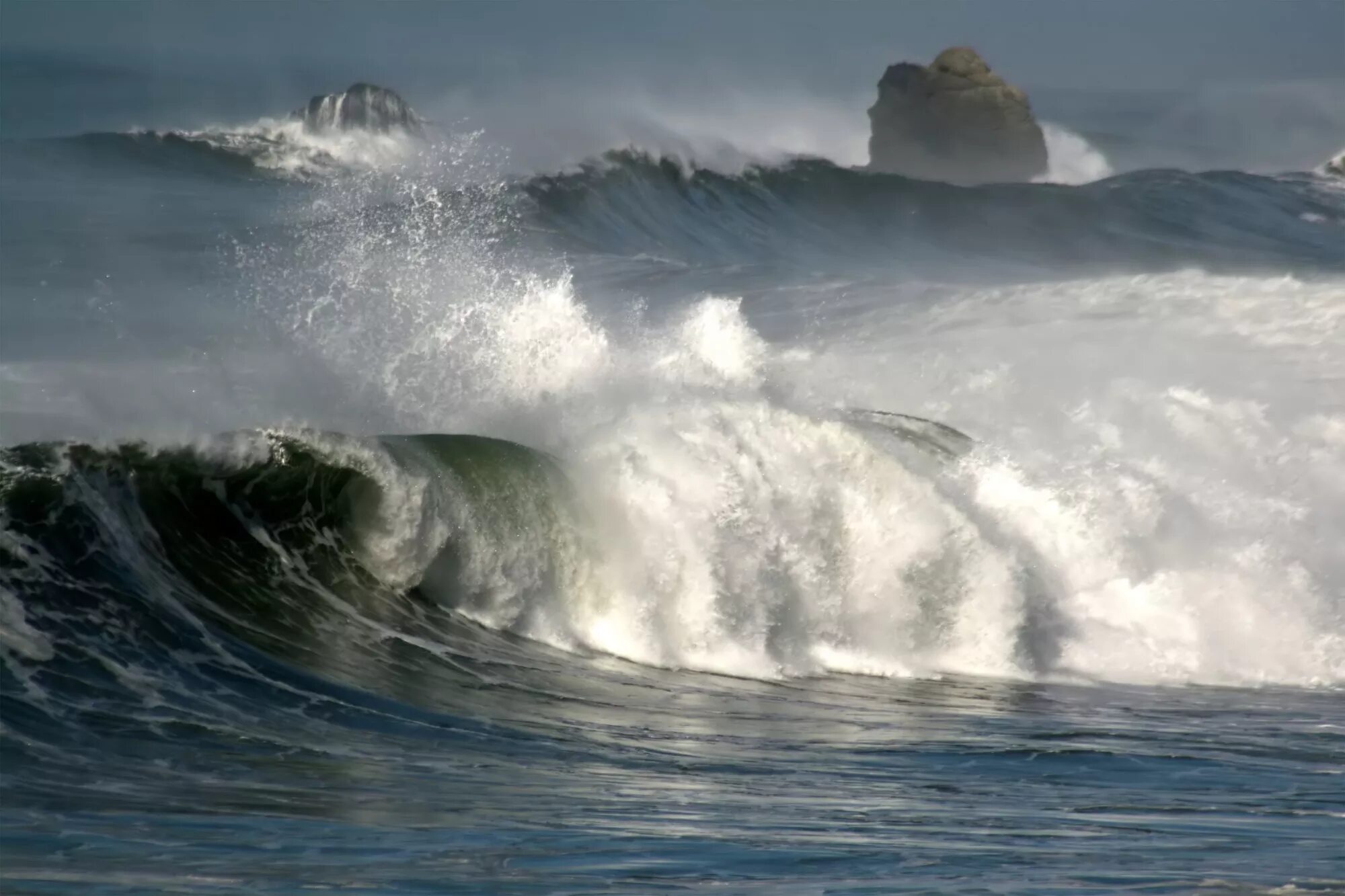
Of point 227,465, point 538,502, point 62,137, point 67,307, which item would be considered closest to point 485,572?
point 538,502

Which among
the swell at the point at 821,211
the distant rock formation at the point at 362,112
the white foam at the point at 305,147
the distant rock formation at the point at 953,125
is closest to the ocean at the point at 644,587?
the swell at the point at 821,211

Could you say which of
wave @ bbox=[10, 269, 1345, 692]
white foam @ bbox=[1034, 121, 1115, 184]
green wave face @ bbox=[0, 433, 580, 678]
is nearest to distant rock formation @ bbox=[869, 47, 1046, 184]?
white foam @ bbox=[1034, 121, 1115, 184]

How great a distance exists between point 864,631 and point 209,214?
1927cm

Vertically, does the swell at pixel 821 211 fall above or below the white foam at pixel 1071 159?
below

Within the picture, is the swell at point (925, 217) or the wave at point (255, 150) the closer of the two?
the swell at point (925, 217)

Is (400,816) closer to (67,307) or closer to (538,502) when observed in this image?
(538,502)

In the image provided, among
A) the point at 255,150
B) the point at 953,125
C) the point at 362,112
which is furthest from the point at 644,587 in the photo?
the point at 953,125

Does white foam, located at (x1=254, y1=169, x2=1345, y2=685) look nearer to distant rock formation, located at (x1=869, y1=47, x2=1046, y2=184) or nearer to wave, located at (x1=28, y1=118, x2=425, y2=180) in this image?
wave, located at (x1=28, y1=118, x2=425, y2=180)

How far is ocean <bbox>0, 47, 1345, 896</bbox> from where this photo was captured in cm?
600

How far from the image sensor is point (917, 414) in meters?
17.8

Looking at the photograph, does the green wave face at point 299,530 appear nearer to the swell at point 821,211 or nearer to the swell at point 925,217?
the swell at point 821,211

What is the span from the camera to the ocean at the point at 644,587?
Answer: 600 centimetres

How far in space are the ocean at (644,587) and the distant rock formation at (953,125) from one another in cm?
2703

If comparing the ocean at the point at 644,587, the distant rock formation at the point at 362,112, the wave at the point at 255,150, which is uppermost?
the distant rock formation at the point at 362,112
